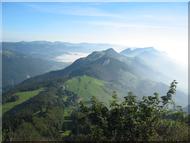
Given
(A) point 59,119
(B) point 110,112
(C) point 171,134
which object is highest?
(B) point 110,112

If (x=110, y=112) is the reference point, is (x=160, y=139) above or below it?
below

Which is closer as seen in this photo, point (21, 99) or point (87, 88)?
point (21, 99)

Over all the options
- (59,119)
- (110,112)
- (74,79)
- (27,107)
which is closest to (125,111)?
(110,112)

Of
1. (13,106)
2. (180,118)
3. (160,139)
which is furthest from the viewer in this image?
(13,106)

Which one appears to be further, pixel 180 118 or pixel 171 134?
pixel 180 118

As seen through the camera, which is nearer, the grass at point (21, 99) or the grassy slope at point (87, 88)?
the grass at point (21, 99)

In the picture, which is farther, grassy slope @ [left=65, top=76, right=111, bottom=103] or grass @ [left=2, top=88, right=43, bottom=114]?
grassy slope @ [left=65, top=76, right=111, bottom=103]

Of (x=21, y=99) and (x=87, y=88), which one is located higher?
(x=87, y=88)

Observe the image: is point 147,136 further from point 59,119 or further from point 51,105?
point 51,105
